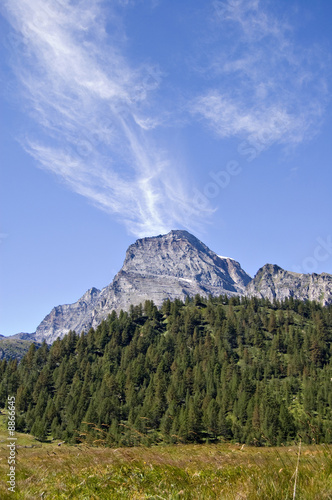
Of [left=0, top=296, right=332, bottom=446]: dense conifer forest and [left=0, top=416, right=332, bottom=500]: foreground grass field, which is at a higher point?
[left=0, top=416, right=332, bottom=500]: foreground grass field

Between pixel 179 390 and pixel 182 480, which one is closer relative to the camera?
pixel 182 480

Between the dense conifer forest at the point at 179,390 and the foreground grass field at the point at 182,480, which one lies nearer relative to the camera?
the foreground grass field at the point at 182,480

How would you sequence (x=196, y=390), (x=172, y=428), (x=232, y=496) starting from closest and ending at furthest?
(x=232, y=496), (x=172, y=428), (x=196, y=390)

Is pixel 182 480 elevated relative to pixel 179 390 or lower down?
elevated

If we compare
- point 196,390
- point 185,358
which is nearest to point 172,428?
point 196,390

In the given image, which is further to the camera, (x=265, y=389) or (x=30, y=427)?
(x=265, y=389)

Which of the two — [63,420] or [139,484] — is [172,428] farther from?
[139,484]

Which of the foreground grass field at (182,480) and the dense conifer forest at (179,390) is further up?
the foreground grass field at (182,480)

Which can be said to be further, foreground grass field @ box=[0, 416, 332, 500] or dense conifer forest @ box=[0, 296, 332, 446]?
dense conifer forest @ box=[0, 296, 332, 446]

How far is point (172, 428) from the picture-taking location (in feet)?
353

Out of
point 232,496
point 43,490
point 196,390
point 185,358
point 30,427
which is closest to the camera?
point 232,496

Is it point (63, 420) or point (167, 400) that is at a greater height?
point (167, 400)

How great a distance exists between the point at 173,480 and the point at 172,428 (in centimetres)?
11697

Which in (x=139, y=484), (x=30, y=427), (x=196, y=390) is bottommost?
(x=30, y=427)
